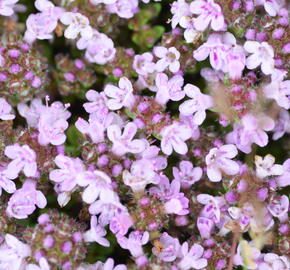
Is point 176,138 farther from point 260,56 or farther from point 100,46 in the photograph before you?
point 100,46

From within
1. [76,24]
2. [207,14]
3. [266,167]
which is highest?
[207,14]

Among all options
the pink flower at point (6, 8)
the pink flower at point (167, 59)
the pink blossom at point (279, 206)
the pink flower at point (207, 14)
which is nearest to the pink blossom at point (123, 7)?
the pink flower at point (167, 59)

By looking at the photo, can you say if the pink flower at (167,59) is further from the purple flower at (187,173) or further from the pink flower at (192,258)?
the pink flower at (192,258)

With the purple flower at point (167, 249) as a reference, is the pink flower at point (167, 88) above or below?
above

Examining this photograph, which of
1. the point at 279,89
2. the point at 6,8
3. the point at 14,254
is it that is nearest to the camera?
the point at 14,254

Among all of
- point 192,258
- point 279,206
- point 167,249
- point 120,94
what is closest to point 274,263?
point 279,206

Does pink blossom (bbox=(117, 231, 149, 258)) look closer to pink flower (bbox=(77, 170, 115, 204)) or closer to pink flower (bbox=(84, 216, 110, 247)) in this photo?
pink flower (bbox=(84, 216, 110, 247))

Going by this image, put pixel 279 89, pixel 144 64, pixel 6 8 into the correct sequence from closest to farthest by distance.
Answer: pixel 279 89 → pixel 6 8 → pixel 144 64
